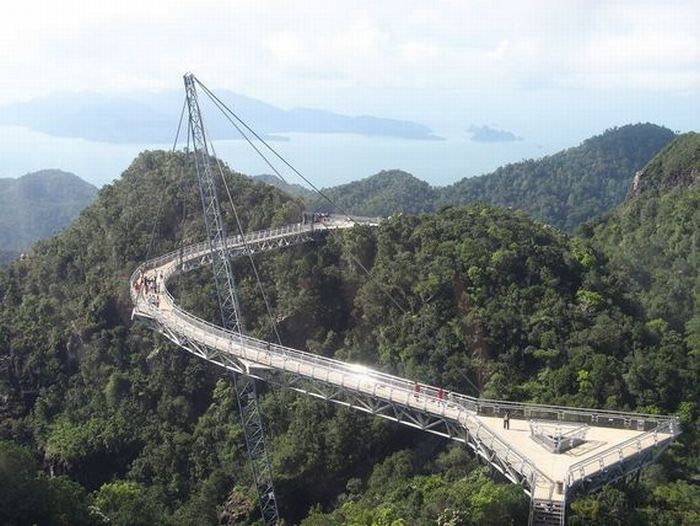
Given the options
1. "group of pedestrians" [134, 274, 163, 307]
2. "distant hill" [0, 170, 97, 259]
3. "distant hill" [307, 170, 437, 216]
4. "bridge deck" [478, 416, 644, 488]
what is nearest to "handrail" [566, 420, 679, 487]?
"bridge deck" [478, 416, 644, 488]

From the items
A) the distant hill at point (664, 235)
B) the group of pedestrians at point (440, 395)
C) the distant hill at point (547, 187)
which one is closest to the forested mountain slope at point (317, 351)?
the group of pedestrians at point (440, 395)

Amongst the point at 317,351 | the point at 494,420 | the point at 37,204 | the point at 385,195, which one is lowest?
the point at 317,351

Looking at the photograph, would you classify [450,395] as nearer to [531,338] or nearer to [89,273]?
[531,338]

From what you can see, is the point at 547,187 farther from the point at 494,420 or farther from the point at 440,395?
the point at 494,420

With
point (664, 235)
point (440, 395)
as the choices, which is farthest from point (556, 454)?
point (664, 235)

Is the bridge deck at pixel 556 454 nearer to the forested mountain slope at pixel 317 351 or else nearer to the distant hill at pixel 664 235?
the forested mountain slope at pixel 317 351
